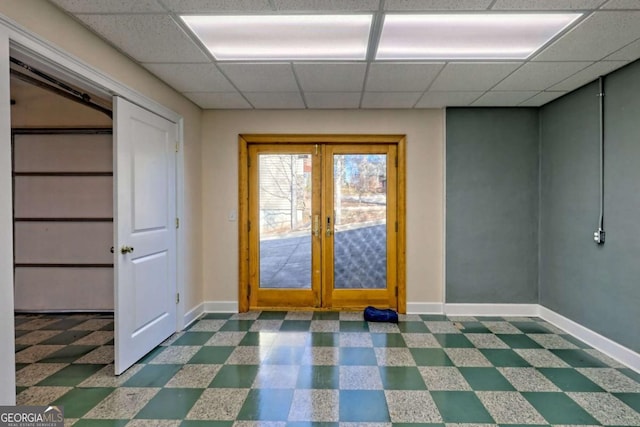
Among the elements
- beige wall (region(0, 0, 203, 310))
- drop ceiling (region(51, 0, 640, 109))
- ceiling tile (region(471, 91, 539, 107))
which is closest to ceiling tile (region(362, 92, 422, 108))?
drop ceiling (region(51, 0, 640, 109))

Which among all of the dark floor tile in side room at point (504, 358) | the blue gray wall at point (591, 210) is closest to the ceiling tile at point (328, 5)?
the blue gray wall at point (591, 210)

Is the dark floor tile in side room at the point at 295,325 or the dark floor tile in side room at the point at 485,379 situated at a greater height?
the dark floor tile in side room at the point at 295,325

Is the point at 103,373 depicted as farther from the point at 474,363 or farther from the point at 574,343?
the point at 574,343

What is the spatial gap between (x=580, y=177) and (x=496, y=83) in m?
1.25

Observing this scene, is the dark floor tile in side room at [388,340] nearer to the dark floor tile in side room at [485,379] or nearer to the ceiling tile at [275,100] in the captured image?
the dark floor tile in side room at [485,379]

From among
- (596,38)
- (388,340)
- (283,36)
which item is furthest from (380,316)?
(596,38)

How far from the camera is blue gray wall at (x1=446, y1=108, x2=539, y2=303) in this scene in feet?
13.2

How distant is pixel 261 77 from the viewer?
309cm

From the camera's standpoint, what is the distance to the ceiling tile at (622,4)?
1944mm

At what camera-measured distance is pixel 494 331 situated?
11.7 ft

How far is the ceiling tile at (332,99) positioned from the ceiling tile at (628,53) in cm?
207

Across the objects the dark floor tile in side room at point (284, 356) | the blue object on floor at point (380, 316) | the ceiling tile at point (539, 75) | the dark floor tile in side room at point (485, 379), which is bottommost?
the dark floor tile in side room at point (485, 379)

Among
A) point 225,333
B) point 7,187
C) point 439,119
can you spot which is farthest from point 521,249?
point 7,187

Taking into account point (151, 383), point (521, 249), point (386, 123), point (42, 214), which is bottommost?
point (151, 383)
